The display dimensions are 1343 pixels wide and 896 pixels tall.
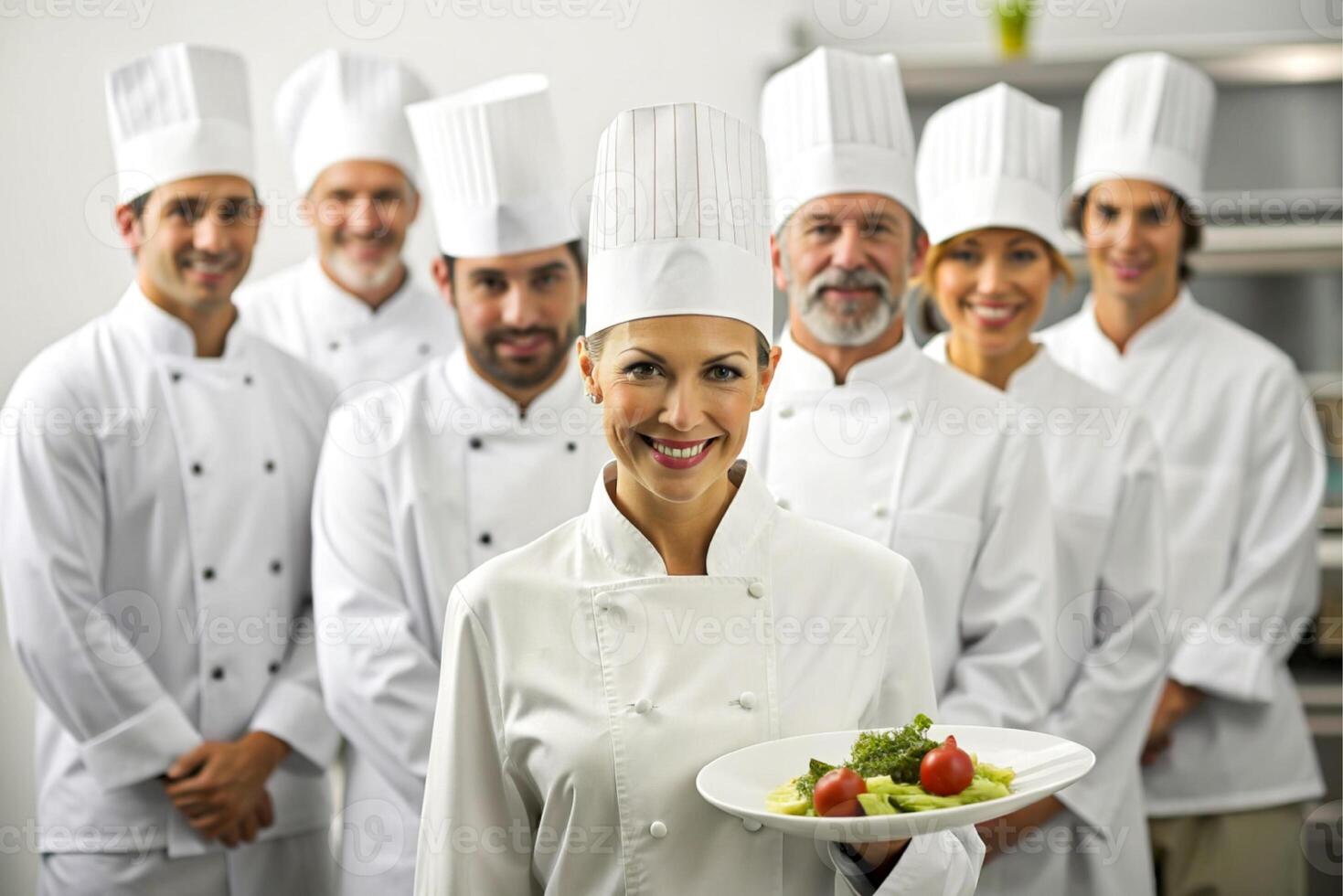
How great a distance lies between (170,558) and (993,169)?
143 cm

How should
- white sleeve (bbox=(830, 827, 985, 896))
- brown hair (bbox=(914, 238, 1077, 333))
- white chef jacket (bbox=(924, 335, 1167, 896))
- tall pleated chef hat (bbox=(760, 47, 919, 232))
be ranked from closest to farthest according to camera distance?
white sleeve (bbox=(830, 827, 985, 896)) → tall pleated chef hat (bbox=(760, 47, 919, 232)) → white chef jacket (bbox=(924, 335, 1167, 896)) → brown hair (bbox=(914, 238, 1077, 333))

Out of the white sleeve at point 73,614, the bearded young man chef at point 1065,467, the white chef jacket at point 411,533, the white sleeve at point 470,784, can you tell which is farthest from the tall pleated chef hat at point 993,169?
the white sleeve at point 73,614

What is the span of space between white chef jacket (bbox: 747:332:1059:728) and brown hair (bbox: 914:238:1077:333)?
0.28 meters

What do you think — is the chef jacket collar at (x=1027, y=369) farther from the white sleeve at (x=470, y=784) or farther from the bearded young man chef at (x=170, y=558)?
the white sleeve at (x=470, y=784)

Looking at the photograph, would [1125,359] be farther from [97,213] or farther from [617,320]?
[97,213]

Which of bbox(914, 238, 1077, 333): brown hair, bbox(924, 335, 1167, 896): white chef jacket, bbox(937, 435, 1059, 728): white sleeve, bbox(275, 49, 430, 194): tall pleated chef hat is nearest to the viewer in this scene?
bbox(937, 435, 1059, 728): white sleeve

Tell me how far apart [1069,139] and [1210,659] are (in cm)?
112

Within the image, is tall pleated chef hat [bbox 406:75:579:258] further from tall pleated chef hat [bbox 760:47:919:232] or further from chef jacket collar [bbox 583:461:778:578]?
chef jacket collar [bbox 583:461:778:578]

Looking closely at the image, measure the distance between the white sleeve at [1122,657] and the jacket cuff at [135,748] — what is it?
1325 millimetres

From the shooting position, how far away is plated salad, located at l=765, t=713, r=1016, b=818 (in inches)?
42.8

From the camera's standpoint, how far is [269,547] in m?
2.11

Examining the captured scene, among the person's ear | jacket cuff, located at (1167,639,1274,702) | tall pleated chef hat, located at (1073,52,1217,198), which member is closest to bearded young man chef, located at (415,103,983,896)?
the person's ear

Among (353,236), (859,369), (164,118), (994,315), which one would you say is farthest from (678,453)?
(353,236)

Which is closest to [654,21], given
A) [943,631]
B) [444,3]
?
[444,3]
